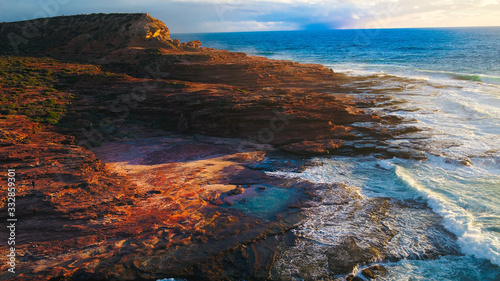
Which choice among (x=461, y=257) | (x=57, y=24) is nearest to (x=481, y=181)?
(x=461, y=257)

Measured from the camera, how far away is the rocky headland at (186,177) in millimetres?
8359

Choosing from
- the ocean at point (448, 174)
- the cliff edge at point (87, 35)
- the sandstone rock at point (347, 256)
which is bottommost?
the sandstone rock at point (347, 256)

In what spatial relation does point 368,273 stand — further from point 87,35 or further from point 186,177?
point 87,35

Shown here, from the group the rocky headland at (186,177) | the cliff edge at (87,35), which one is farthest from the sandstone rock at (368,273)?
the cliff edge at (87,35)

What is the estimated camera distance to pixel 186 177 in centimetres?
1313

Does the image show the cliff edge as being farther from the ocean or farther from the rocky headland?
the ocean

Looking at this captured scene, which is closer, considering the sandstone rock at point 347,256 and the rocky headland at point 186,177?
the sandstone rock at point 347,256

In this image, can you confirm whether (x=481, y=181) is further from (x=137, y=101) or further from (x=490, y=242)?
(x=137, y=101)

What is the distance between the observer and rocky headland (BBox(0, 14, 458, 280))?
8359 mm

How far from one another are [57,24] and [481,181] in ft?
154

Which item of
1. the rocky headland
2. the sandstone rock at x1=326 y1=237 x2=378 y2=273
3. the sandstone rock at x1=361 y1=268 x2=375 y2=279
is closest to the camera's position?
the sandstone rock at x1=361 y1=268 x2=375 y2=279

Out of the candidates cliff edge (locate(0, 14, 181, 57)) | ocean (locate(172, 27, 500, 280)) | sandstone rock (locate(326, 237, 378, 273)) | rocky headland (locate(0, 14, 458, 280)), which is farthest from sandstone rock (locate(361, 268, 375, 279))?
cliff edge (locate(0, 14, 181, 57))

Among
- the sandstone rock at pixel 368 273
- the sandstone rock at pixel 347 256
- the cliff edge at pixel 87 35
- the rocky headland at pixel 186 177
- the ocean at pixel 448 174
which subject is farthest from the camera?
the cliff edge at pixel 87 35

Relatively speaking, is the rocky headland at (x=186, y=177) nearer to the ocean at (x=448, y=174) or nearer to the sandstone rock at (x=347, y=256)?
the sandstone rock at (x=347, y=256)
